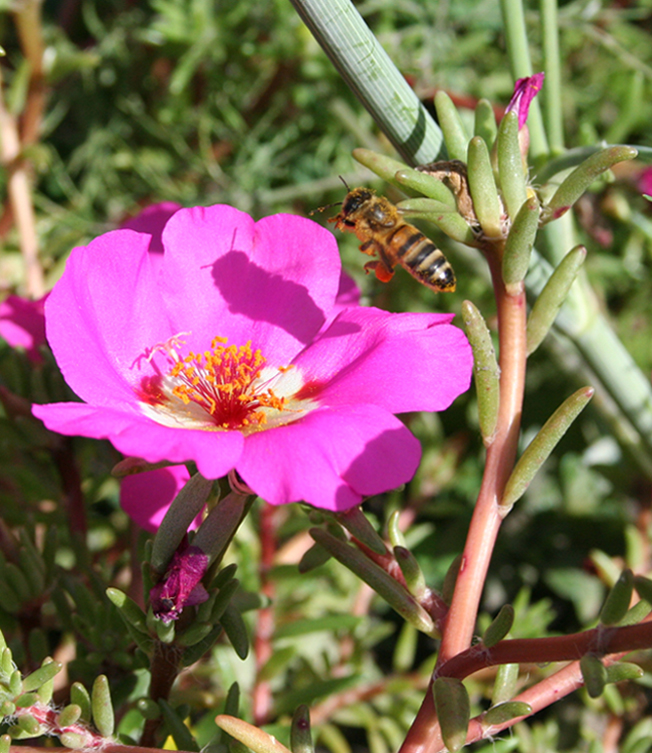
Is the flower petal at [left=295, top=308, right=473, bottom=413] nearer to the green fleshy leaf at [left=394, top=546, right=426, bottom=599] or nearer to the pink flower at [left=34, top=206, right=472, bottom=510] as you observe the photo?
the pink flower at [left=34, top=206, right=472, bottom=510]

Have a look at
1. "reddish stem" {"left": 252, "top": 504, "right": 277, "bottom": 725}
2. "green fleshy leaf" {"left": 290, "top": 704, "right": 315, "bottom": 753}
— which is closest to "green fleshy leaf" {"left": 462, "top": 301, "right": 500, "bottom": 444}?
"green fleshy leaf" {"left": 290, "top": 704, "right": 315, "bottom": 753}

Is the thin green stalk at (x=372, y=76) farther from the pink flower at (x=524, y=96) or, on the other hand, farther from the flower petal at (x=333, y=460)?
the flower petal at (x=333, y=460)

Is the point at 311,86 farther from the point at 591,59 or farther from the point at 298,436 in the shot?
the point at 298,436

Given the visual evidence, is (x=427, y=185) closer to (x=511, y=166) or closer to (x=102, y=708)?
(x=511, y=166)

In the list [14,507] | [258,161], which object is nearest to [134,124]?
[258,161]

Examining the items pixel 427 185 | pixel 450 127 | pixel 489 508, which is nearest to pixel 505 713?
pixel 489 508

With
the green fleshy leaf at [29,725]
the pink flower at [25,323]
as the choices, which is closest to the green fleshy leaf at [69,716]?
the green fleshy leaf at [29,725]
